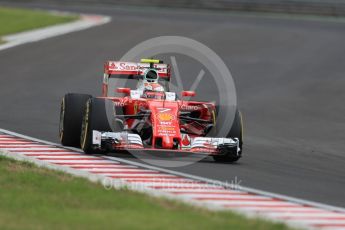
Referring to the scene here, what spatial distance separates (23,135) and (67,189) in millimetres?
6208

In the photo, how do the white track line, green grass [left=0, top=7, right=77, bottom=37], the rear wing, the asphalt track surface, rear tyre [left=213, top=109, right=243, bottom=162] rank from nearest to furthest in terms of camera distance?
the white track line
the asphalt track surface
rear tyre [left=213, top=109, right=243, bottom=162]
the rear wing
green grass [left=0, top=7, right=77, bottom=37]

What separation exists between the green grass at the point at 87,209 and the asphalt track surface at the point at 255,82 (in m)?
2.36

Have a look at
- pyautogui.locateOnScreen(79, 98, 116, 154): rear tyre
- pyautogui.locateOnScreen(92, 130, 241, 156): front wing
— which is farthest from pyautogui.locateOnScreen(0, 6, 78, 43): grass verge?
pyautogui.locateOnScreen(92, 130, 241, 156): front wing

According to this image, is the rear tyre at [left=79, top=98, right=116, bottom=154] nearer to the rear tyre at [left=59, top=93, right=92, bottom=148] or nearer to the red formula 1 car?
the red formula 1 car

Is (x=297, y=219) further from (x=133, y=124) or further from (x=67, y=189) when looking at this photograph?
(x=133, y=124)

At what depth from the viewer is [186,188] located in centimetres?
1239

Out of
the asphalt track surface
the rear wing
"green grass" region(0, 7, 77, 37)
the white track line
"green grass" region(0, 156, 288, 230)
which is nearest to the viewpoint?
"green grass" region(0, 156, 288, 230)

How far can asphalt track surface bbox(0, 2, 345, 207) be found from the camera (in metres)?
15.4

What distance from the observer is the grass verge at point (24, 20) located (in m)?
38.8

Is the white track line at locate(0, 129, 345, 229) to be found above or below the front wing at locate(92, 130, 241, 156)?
below

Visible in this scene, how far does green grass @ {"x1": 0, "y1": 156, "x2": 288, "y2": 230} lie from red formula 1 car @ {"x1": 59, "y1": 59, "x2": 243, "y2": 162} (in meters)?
2.64

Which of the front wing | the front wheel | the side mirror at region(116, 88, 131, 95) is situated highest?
the side mirror at region(116, 88, 131, 95)

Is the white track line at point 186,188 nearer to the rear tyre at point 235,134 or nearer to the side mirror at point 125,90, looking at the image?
the side mirror at point 125,90

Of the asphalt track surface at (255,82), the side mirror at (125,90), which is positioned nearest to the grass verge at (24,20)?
the asphalt track surface at (255,82)
